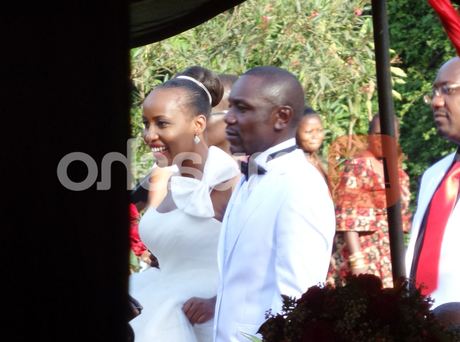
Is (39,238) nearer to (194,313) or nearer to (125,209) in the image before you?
(125,209)

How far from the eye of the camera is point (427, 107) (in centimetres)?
436

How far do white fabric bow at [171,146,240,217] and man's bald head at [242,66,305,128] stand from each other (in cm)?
53

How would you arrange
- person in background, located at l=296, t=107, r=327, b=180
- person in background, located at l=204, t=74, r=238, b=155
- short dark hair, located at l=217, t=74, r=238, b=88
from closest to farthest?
person in background, located at l=204, t=74, r=238, b=155 < short dark hair, located at l=217, t=74, r=238, b=88 < person in background, located at l=296, t=107, r=327, b=180

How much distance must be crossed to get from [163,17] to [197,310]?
134 cm

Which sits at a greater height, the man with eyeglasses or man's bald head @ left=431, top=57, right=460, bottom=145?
man's bald head @ left=431, top=57, right=460, bottom=145

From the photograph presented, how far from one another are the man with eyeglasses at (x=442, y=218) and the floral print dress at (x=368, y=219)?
0.92 metres

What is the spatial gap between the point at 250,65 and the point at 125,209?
2767 millimetres

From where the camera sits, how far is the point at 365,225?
365 cm

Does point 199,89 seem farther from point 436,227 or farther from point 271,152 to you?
point 436,227

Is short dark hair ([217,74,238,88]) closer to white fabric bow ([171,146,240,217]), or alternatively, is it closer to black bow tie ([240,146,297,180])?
white fabric bow ([171,146,240,217])

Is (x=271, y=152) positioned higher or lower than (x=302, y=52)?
lower

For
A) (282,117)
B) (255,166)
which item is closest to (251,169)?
(255,166)

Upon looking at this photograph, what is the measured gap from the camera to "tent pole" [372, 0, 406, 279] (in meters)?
2.32

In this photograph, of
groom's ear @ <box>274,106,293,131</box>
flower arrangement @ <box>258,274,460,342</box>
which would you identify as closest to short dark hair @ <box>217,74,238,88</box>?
groom's ear @ <box>274,106,293,131</box>
